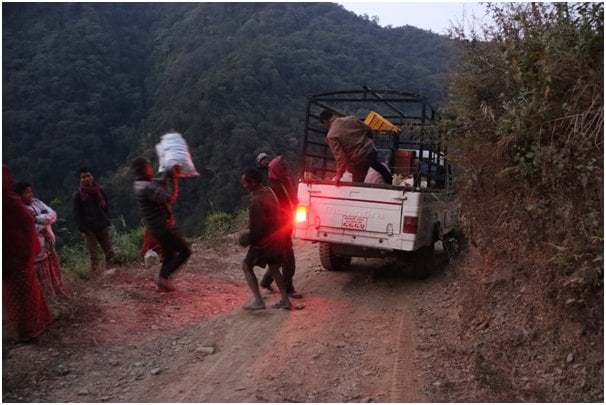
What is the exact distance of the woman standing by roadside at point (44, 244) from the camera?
5.39m

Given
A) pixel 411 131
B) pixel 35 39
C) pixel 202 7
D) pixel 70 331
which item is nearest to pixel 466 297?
pixel 411 131

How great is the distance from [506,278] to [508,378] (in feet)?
3.97

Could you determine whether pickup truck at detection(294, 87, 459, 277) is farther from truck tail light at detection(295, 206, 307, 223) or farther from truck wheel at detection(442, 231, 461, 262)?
truck wheel at detection(442, 231, 461, 262)

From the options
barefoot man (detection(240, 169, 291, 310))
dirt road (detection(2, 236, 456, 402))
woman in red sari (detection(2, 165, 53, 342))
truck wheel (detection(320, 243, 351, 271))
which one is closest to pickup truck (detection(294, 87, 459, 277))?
truck wheel (detection(320, 243, 351, 271))

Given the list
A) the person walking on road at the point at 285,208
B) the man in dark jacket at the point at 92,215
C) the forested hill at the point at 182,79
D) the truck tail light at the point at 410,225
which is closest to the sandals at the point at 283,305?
the person walking on road at the point at 285,208

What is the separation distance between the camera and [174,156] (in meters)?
5.78

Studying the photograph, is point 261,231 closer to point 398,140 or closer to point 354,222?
point 354,222

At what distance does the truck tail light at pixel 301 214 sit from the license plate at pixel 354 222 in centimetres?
50

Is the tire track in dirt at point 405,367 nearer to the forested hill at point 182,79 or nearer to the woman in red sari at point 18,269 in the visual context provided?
the woman in red sari at point 18,269

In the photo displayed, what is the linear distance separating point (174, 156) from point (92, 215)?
2.38 metres

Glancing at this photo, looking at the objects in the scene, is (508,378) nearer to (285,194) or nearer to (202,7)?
(285,194)

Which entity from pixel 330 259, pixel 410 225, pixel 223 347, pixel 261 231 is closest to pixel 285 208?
pixel 261 231

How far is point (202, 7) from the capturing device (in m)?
51.9

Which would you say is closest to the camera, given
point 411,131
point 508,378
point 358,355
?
point 508,378
